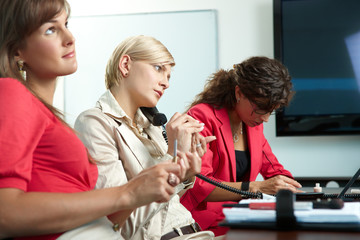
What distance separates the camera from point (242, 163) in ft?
7.52

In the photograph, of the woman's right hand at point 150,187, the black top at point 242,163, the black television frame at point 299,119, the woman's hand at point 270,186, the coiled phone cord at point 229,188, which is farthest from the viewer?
the black television frame at point 299,119

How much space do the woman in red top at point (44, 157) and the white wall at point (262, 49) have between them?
237 cm

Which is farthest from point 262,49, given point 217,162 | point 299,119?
point 217,162

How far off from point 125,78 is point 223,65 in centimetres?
184

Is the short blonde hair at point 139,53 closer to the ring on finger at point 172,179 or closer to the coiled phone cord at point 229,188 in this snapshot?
the coiled phone cord at point 229,188

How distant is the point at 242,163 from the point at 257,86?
39cm

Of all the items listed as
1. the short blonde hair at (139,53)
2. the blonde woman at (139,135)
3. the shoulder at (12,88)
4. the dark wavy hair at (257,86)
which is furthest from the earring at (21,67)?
the dark wavy hair at (257,86)

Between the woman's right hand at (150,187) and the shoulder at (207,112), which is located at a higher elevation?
the shoulder at (207,112)

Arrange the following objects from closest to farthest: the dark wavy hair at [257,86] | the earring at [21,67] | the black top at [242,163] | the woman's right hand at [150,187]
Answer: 1. the woman's right hand at [150,187]
2. the earring at [21,67]
3. the dark wavy hair at [257,86]
4. the black top at [242,163]

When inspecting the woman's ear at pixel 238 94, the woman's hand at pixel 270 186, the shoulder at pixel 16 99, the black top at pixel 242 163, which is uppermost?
the shoulder at pixel 16 99

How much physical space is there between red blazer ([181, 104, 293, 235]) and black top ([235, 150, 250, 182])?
3cm

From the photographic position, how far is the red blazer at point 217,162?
6.63 feet

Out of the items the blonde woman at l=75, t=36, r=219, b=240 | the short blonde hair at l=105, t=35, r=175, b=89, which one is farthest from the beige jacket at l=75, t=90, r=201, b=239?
the short blonde hair at l=105, t=35, r=175, b=89

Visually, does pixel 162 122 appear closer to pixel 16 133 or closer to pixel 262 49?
pixel 16 133
